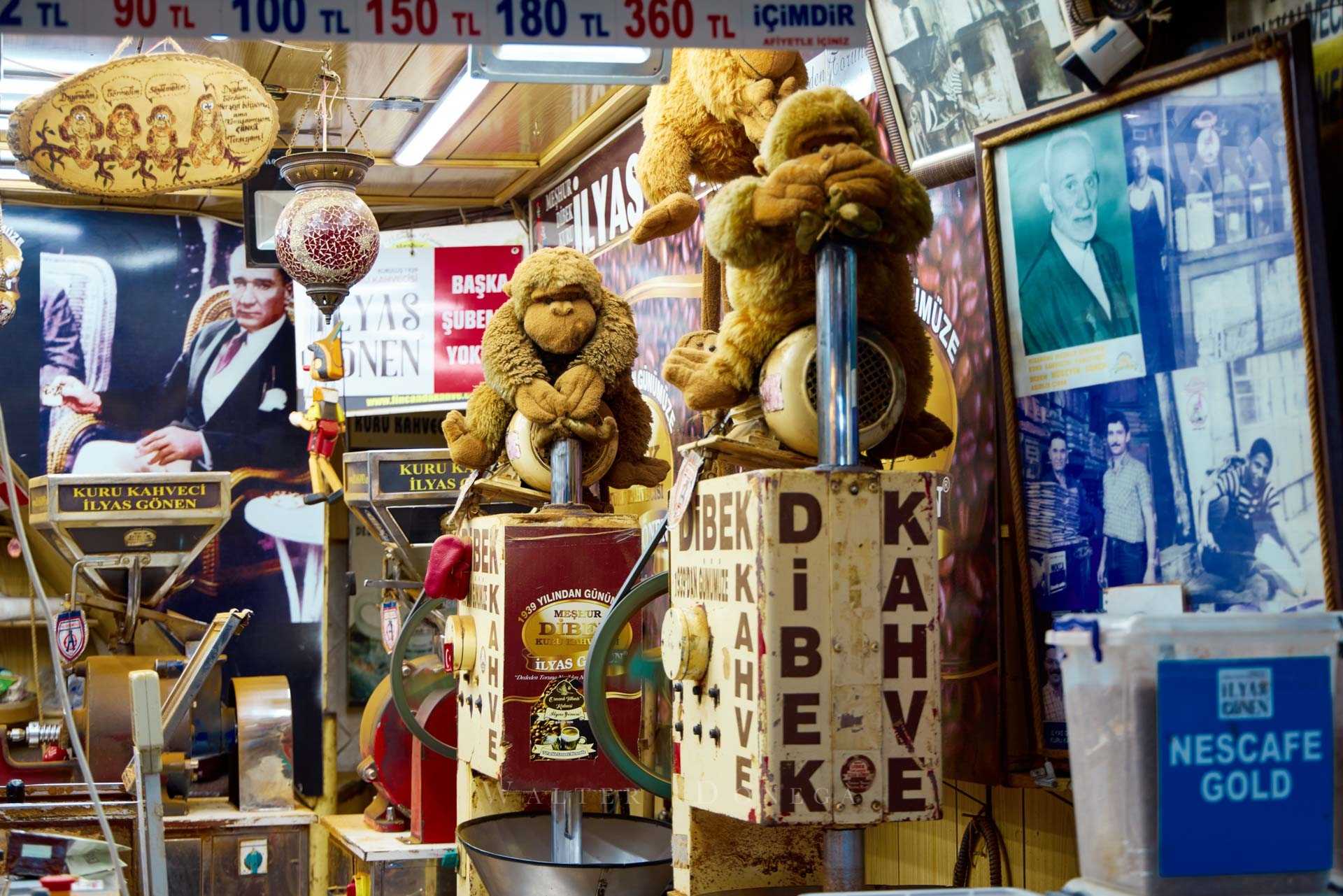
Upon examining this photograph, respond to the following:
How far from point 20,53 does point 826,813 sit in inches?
178

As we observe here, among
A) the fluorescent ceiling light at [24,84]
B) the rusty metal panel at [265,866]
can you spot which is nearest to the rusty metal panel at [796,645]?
the rusty metal panel at [265,866]

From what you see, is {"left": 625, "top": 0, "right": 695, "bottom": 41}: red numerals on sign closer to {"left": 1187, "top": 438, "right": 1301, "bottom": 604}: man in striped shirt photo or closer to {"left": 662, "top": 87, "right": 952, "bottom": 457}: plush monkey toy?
{"left": 662, "top": 87, "right": 952, "bottom": 457}: plush monkey toy

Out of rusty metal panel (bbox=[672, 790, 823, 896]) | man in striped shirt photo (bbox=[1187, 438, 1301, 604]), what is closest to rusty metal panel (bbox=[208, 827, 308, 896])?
rusty metal panel (bbox=[672, 790, 823, 896])

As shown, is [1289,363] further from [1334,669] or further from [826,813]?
Answer: [826,813]

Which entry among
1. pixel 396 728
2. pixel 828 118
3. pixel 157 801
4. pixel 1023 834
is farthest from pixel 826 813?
pixel 396 728

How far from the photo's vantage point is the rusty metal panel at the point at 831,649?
266 centimetres

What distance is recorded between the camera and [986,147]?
316cm

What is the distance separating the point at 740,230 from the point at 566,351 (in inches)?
53.1

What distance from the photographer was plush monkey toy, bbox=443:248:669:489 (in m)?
4.01

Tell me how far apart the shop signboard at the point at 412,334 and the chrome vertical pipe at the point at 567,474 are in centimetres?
315

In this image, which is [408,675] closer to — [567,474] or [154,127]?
[567,474]

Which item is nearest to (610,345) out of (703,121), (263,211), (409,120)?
(703,121)

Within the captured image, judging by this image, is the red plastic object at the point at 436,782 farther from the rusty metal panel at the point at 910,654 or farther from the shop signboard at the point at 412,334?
the rusty metal panel at the point at 910,654

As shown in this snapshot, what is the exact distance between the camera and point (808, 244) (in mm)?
2752
